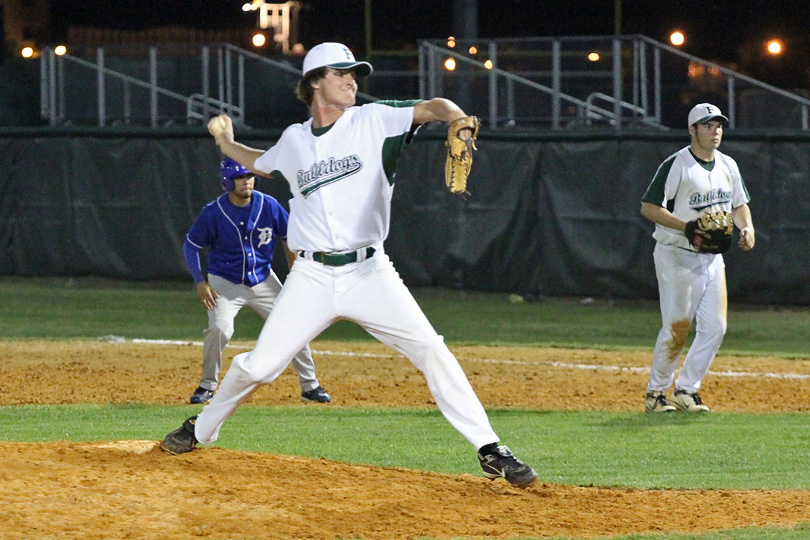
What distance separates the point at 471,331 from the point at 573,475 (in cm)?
775

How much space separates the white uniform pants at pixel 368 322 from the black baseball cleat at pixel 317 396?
379 cm

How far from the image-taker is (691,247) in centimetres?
896

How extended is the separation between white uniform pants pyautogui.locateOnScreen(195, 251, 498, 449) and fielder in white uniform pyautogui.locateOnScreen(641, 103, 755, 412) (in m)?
3.35

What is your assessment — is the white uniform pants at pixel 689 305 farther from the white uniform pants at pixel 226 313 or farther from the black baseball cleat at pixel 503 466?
the black baseball cleat at pixel 503 466

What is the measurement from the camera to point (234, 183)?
950 centimetres

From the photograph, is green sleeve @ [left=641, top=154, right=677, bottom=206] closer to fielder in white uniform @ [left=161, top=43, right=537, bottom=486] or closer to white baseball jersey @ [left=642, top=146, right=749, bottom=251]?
white baseball jersey @ [left=642, top=146, right=749, bottom=251]

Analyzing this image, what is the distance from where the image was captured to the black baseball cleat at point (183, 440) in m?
6.53

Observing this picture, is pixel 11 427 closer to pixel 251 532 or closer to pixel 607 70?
pixel 251 532

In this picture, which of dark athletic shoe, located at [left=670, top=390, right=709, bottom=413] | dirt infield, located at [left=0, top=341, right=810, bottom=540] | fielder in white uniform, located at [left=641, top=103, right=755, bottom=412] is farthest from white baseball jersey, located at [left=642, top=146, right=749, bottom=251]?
dirt infield, located at [left=0, top=341, right=810, bottom=540]

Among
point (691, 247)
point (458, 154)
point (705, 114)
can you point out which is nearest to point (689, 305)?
point (691, 247)

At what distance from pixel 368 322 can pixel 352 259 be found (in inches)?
12.0

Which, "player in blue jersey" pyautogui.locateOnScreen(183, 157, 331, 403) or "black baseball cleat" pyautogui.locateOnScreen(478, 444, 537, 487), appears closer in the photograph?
"black baseball cleat" pyautogui.locateOnScreen(478, 444, 537, 487)

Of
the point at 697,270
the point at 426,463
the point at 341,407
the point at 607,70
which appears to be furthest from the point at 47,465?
the point at 607,70

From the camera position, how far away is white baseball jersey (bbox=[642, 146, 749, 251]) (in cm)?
905
